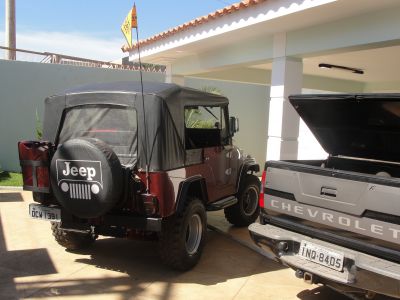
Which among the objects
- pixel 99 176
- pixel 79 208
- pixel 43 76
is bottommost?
pixel 79 208

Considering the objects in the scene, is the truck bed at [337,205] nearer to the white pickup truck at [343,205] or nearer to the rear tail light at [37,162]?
the white pickup truck at [343,205]

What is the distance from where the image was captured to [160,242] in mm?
4910

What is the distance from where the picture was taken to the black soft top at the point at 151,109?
4.71m

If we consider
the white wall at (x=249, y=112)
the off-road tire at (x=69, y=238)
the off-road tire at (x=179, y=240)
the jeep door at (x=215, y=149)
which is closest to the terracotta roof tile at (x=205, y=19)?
the jeep door at (x=215, y=149)

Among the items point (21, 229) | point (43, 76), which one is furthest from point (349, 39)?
point (43, 76)

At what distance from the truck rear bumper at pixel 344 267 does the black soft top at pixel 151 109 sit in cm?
128

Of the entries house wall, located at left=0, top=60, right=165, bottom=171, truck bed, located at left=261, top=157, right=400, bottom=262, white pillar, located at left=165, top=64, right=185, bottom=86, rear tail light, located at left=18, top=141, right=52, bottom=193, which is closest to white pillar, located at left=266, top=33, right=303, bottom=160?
truck bed, located at left=261, top=157, right=400, bottom=262

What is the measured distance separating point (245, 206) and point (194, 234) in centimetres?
204

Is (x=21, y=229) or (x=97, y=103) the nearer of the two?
(x=97, y=103)

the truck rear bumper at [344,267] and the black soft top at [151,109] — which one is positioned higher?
the black soft top at [151,109]

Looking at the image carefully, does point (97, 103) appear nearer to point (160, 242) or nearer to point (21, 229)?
point (160, 242)

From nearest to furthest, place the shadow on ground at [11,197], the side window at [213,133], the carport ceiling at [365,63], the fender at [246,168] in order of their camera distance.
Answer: the side window at [213,133] < the fender at [246,168] < the carport ceiling at [365,63] < the shadow on ground at [11,197]

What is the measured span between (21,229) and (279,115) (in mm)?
4268

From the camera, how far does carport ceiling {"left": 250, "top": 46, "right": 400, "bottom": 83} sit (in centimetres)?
827
